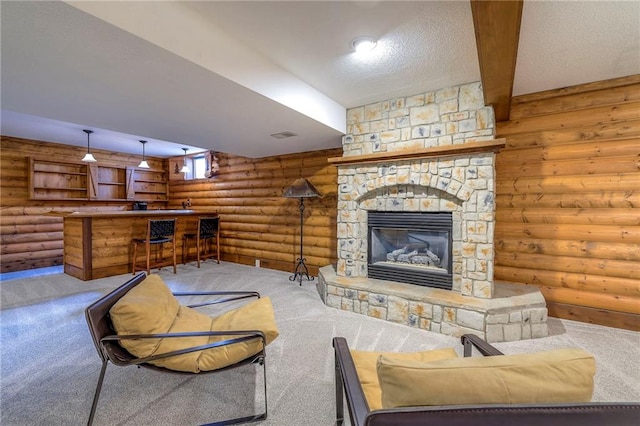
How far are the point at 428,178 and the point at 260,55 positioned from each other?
6.66 feet

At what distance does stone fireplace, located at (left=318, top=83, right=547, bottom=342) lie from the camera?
2713mm

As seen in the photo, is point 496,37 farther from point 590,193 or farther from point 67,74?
point 67,74

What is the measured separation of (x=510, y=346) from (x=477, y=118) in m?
2.15

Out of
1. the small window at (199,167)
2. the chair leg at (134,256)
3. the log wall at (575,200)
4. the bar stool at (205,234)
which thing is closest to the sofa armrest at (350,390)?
the log wall at (575,200)

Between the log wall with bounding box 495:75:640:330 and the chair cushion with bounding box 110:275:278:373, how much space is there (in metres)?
2.99

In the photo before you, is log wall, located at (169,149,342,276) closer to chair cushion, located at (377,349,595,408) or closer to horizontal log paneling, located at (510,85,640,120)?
horizontal log paneling, located at (510,85,640,120)

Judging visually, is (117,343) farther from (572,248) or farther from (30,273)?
(30,273)

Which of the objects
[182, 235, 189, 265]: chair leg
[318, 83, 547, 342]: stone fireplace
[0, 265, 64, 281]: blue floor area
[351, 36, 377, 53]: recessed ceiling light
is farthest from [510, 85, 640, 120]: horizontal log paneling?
[0, 265, 64, 281]: blue floor area

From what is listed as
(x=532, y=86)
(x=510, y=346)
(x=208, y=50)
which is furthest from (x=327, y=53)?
(x=510, y=346)

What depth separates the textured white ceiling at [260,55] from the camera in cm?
172

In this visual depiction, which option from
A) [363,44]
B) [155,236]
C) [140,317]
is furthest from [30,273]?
[363,44]

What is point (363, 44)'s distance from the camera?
213 cm

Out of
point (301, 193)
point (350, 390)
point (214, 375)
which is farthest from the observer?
point (301, 193)

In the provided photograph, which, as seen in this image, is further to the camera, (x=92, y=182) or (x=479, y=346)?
(x=92, y=182)
